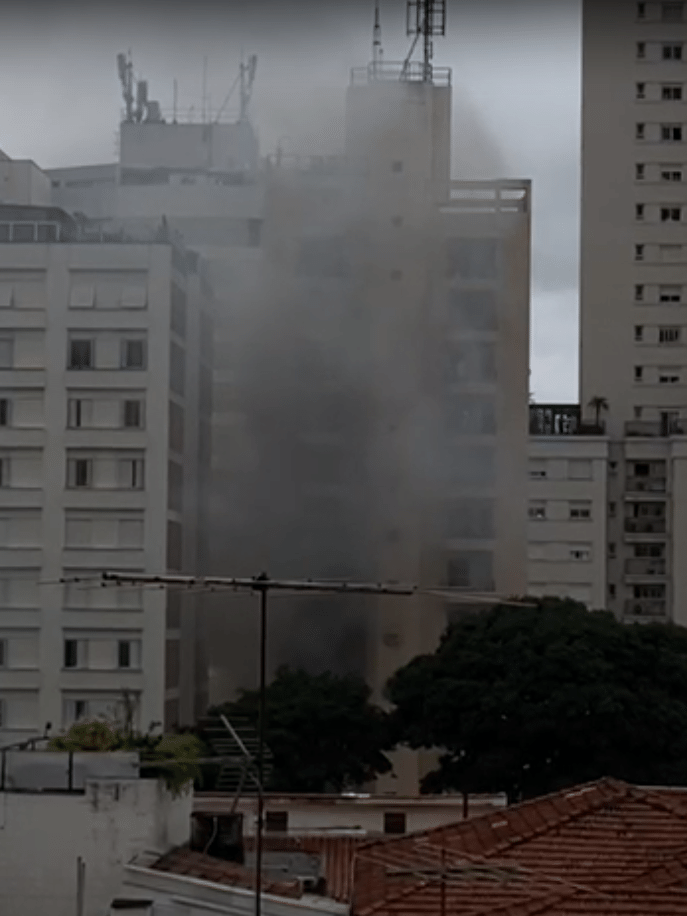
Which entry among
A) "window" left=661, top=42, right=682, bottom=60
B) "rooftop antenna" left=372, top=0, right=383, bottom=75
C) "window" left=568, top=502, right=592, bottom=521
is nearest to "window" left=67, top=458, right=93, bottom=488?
"rooftop antenna" left=372, top=0, right=383, bottom=75

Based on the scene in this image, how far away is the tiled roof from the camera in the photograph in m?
4.70

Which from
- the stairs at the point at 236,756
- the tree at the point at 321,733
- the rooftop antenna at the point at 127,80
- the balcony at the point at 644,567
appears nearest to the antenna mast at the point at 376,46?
the rooftop antenna at the point at 127,80

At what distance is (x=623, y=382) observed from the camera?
69.6 feet

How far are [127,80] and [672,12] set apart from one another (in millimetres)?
6662

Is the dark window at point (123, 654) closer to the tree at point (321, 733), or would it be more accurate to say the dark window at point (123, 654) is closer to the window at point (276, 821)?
the tree at point (321, 733)

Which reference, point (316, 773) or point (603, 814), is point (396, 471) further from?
point (603, 814)

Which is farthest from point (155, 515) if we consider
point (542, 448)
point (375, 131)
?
point (542, 448)

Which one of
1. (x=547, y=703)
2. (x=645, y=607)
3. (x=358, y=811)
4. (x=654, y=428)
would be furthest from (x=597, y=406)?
(x=358, y=811)

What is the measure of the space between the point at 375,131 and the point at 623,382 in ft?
17.5

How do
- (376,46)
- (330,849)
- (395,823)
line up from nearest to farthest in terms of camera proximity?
(330,849), (395,823), (376,46)

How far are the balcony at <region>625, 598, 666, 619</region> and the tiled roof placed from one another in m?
14.7

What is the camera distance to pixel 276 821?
8.97 m

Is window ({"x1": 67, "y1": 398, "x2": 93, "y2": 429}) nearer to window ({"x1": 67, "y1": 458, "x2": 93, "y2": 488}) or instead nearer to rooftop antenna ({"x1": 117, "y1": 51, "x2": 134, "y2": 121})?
window ({"x1": 67, "y1": 458, "x2": 93, "y2": 488})

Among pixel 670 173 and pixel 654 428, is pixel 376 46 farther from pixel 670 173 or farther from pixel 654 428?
pixel 654 428
